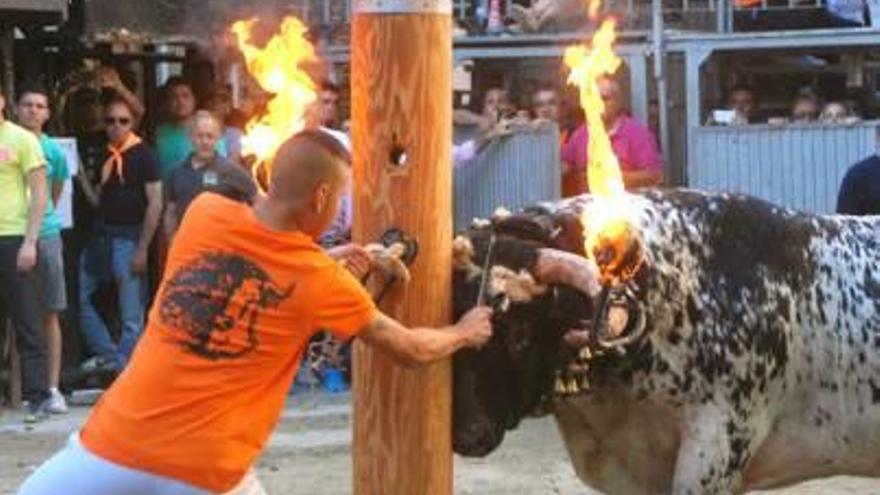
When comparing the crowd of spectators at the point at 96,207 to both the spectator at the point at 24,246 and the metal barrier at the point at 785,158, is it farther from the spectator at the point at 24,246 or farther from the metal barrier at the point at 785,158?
the metal barrier at the point at 785,158

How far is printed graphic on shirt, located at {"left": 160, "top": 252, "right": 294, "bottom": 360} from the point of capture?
4.43 metres

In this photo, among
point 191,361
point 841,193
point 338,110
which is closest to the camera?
point 191,361

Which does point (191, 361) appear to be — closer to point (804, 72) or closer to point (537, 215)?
point (537, 215)

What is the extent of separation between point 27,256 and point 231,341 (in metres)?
6.38

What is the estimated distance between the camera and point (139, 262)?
11.3m

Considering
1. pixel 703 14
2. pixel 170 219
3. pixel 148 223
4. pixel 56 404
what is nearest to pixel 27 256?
pixel 56 404

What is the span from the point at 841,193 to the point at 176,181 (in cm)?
418

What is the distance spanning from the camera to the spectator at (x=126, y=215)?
11.3 metres

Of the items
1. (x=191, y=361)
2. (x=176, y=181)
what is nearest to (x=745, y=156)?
(x=176, y=181)

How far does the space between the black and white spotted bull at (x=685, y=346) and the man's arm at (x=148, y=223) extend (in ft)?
20.7

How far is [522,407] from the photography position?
5125 millimetres

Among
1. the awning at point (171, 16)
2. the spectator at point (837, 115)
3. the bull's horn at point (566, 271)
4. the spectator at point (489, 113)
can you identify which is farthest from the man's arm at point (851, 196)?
the bull's horn at point (566, 271)

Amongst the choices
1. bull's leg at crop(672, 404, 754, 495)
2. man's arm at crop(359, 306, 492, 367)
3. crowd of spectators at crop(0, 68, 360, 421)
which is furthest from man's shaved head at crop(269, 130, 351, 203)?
crowd of spectators at crop(0, 68, 360, 421)

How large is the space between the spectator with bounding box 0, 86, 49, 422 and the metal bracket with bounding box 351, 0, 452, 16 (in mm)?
6225
